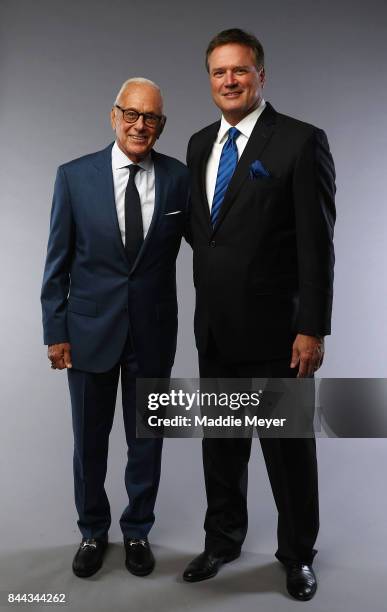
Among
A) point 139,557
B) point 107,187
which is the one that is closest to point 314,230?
point 107,187

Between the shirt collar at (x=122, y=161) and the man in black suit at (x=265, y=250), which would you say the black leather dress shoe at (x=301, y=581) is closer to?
the man in black suit at (x=265, y=250)

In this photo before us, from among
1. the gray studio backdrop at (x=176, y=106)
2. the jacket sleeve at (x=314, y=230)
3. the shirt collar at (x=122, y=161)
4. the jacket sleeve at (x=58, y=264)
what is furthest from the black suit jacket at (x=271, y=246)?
the gray studio backdrop at (x=176, y=106)

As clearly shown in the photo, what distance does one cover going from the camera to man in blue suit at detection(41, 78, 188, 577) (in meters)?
2.98

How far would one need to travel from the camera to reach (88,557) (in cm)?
315

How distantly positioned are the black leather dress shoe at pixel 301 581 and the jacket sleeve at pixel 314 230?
2.85ft

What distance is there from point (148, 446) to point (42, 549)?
61 centimetres

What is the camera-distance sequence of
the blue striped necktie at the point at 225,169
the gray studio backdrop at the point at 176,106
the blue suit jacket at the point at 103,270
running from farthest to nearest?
the gray studio backdrop at the point at 176,106
the blue suit jacket at the point at 103,270
the blue striped necktie at the point at 225,169

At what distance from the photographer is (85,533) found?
324 centimetres

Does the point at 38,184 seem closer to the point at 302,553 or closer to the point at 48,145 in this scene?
the point at 48,145

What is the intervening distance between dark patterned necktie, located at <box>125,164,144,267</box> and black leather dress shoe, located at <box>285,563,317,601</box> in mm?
1257

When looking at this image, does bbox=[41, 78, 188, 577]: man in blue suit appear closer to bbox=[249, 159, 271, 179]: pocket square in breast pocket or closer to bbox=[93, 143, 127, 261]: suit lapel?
bbox=[93, 143, 127, 261]: suit lapel

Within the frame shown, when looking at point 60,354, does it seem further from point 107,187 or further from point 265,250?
point 265,250

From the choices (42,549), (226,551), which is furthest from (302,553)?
(42,549)

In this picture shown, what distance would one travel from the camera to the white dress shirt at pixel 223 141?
2.90 meters
